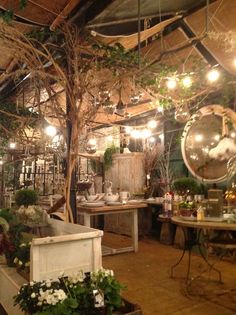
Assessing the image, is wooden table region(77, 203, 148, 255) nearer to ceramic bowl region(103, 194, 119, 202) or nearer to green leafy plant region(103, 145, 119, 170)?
ceramic bowl region(103, 194, 119, 202)

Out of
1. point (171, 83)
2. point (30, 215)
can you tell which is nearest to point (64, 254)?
point (30, 215)

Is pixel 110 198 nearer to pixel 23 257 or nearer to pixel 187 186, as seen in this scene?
pixel 187 186

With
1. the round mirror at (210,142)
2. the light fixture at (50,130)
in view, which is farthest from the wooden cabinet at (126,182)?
the light fixture at (50,130)

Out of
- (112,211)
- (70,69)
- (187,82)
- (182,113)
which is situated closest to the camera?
(70,69)

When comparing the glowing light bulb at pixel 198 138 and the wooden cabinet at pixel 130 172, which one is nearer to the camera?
the glowing light bulb at pixel 198 138

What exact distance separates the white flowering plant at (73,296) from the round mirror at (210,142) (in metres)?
3.30

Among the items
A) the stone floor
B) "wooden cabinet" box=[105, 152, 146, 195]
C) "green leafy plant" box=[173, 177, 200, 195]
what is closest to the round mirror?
"green leafy plant" box=[173, 177, 200, 195]

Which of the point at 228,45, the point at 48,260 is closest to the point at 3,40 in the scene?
the point at 48,260

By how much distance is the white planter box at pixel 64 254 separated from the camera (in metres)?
2.27

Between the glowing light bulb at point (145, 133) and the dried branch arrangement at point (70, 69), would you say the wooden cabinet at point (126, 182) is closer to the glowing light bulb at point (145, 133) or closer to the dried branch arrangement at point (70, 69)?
the glowing light bulb at point (145, 133)

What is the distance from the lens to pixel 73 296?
191cm

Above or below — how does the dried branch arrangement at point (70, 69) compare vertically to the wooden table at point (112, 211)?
above

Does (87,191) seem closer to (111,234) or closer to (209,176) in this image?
(111,234)

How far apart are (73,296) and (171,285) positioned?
1844 mm
